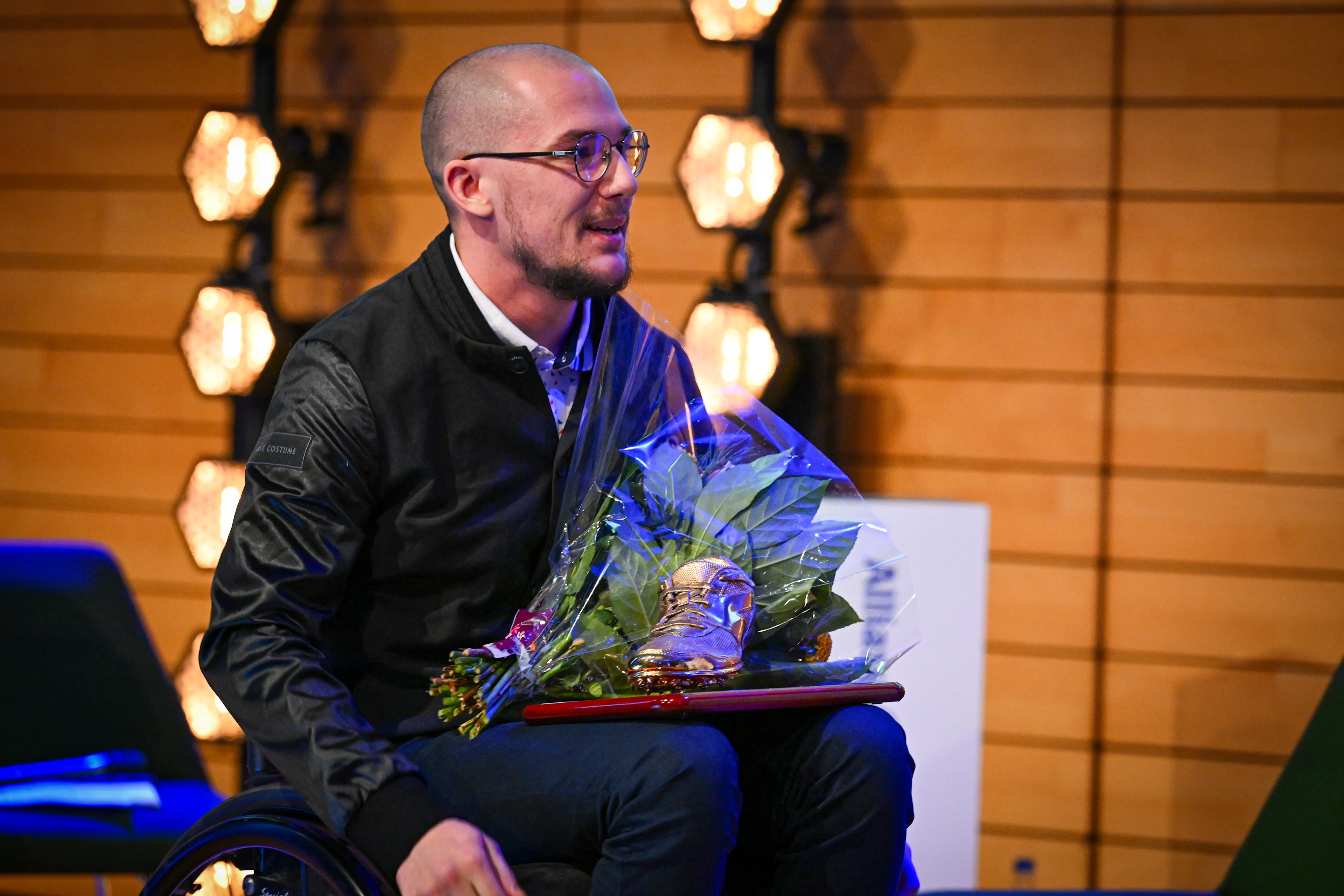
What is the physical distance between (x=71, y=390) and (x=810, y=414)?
93.8 inches

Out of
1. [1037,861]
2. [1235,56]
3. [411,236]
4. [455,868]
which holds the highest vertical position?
[1235,56]

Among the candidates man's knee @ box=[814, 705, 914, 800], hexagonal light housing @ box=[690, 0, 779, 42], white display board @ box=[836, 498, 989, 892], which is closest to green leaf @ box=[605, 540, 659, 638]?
man's knee @ box=[814, 705, 914, 800]

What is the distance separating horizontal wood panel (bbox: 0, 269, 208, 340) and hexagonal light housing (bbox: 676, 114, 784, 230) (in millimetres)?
1758

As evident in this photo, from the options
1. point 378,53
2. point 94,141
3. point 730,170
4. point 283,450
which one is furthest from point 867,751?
point 94,141

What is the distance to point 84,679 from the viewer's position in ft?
7.23

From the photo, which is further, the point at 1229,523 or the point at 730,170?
the point at 1229,523

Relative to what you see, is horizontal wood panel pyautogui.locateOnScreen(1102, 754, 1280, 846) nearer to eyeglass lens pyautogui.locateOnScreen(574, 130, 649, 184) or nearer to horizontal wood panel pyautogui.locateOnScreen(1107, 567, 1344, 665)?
horizontal wood panel pyautogui.locateOnScreen(1107, 567, 1344, 665)

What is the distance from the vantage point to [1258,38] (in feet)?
10.0

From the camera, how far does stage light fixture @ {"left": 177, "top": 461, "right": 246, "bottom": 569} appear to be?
10.0ft

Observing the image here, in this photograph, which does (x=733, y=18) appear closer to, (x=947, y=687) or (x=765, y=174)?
(x=765, y=174)

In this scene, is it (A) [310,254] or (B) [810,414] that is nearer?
(B) [810,414]

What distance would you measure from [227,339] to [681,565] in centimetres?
218

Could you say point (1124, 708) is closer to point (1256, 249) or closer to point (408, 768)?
point (1256, 249)

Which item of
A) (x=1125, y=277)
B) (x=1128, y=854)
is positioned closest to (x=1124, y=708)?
(x=1128, y=854)
